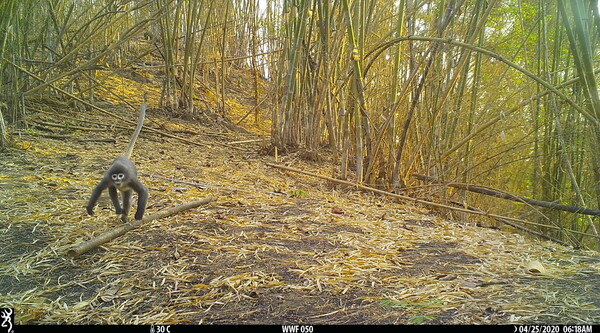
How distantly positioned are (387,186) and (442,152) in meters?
0.58

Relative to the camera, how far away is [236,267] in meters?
1.92

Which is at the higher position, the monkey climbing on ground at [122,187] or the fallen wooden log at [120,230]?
the monkey climbing on ground at [122,187]

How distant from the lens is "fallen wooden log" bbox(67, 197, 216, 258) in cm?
196

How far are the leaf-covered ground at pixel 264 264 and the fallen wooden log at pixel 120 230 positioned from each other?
35 mm

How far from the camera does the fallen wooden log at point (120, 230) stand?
1.96 metres

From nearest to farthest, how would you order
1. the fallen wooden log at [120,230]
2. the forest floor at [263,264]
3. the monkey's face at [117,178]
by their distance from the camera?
the forest floor at [263,264], the fallen wooden log at [120,230], the monkey's face at [117,178]

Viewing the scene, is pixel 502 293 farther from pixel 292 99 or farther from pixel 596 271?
pixel 292 99

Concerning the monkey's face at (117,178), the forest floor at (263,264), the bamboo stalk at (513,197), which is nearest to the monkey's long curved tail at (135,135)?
the forest floor at (263,264)

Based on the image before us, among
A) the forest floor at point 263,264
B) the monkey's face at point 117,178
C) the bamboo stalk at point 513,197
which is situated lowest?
the forest floor at point 263,264

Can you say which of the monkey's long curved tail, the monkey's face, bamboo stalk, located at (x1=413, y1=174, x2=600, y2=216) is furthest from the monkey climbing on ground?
bamboo stalk, located at (x1=413, y1=174, x2=600, y2=216)

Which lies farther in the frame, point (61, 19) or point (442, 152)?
point (61, 19)

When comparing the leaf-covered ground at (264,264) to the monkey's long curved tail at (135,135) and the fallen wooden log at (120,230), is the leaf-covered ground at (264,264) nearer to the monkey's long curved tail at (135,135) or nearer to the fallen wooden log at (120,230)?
the fallen wooden log at (120,230)

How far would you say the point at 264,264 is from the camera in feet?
6.46

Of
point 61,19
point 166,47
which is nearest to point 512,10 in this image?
point 166,47
